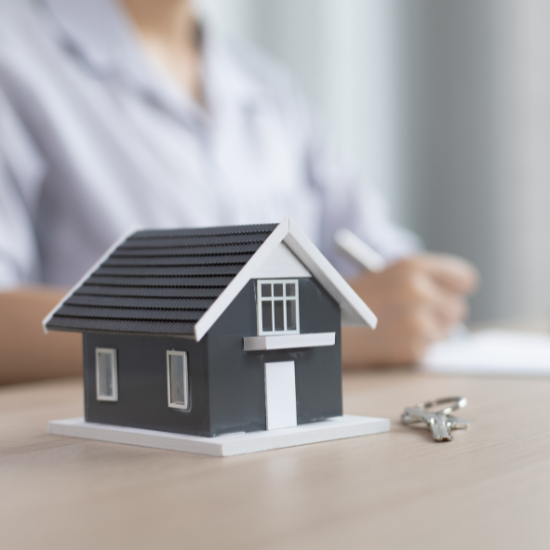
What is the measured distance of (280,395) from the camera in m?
0.57

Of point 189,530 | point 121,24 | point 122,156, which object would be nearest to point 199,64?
point 121,24

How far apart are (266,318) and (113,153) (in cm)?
100

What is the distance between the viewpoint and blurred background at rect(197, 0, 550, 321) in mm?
2621

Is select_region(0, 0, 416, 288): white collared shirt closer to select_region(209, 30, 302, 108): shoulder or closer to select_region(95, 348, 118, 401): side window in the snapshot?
select_region(209, 30, 302, 108): shoulder

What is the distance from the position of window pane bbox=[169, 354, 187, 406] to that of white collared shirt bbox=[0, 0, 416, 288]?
2.31ft

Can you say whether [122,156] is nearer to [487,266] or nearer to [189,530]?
[189,530]

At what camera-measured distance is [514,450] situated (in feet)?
1.69

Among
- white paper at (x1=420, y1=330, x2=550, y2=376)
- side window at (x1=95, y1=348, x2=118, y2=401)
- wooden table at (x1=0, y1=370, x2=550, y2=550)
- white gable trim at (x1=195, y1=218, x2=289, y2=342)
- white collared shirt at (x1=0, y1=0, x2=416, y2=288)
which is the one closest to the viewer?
wooden table at (x1=0, y1=370, x2=550, y2=550)

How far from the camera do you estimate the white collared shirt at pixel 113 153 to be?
4.36 ft

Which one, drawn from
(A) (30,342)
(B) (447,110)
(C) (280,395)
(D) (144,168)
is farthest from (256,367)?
(B) (447,110)

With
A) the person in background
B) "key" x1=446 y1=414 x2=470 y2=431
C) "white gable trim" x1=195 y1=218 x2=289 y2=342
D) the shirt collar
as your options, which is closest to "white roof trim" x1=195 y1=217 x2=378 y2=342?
"white gable trim" x1=195 y1=218 x2=289 y2=342

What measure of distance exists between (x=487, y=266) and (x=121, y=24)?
1.72 m

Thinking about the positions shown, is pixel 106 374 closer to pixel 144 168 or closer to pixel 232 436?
pixel 232 436

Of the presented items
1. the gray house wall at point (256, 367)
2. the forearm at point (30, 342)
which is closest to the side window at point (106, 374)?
the gray house wall at point (256, 367)
